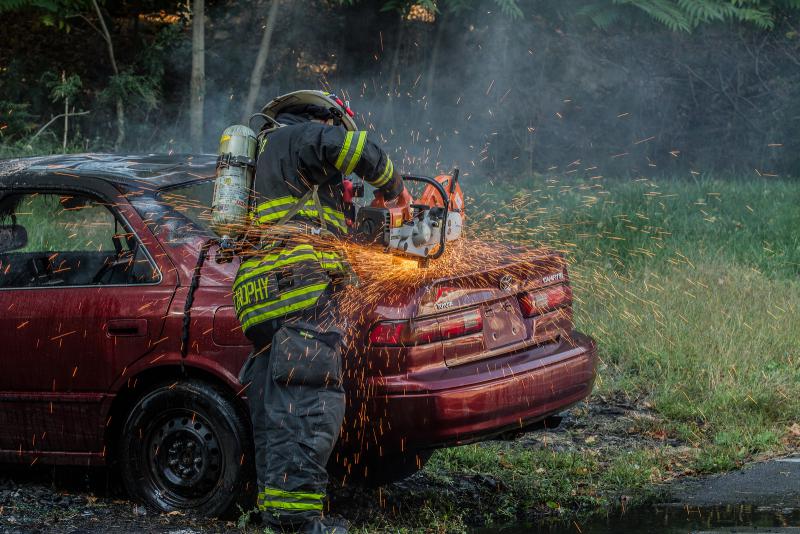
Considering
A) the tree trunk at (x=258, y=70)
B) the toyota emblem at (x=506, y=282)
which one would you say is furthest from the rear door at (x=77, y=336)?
the tree trunk at (x=258, y=70)

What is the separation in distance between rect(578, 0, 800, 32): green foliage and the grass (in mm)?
3017

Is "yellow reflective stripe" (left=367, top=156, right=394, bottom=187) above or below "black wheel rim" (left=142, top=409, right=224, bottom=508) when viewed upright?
above

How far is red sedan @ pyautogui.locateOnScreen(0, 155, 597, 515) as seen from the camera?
14.7 ft

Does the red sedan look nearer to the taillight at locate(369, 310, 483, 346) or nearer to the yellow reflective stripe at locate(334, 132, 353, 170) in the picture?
the taillight at locate(369, 310, 483, 346)

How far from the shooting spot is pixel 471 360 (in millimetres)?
4633

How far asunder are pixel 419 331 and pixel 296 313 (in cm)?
52

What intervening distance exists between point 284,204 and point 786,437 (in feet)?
11.0

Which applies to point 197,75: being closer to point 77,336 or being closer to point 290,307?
point 77,336

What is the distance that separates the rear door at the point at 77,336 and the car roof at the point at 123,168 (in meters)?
0.09

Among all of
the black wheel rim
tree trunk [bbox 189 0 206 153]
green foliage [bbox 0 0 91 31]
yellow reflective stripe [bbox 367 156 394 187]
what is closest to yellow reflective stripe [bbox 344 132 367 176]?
yellow reflective stripe [bbox 367 156 394 187]

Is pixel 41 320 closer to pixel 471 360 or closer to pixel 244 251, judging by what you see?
pixel 244 251

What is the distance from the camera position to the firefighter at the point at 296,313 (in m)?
4.37

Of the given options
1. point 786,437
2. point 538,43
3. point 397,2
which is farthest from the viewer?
point 538,43

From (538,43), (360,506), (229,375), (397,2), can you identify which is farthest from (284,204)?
(538,43)
